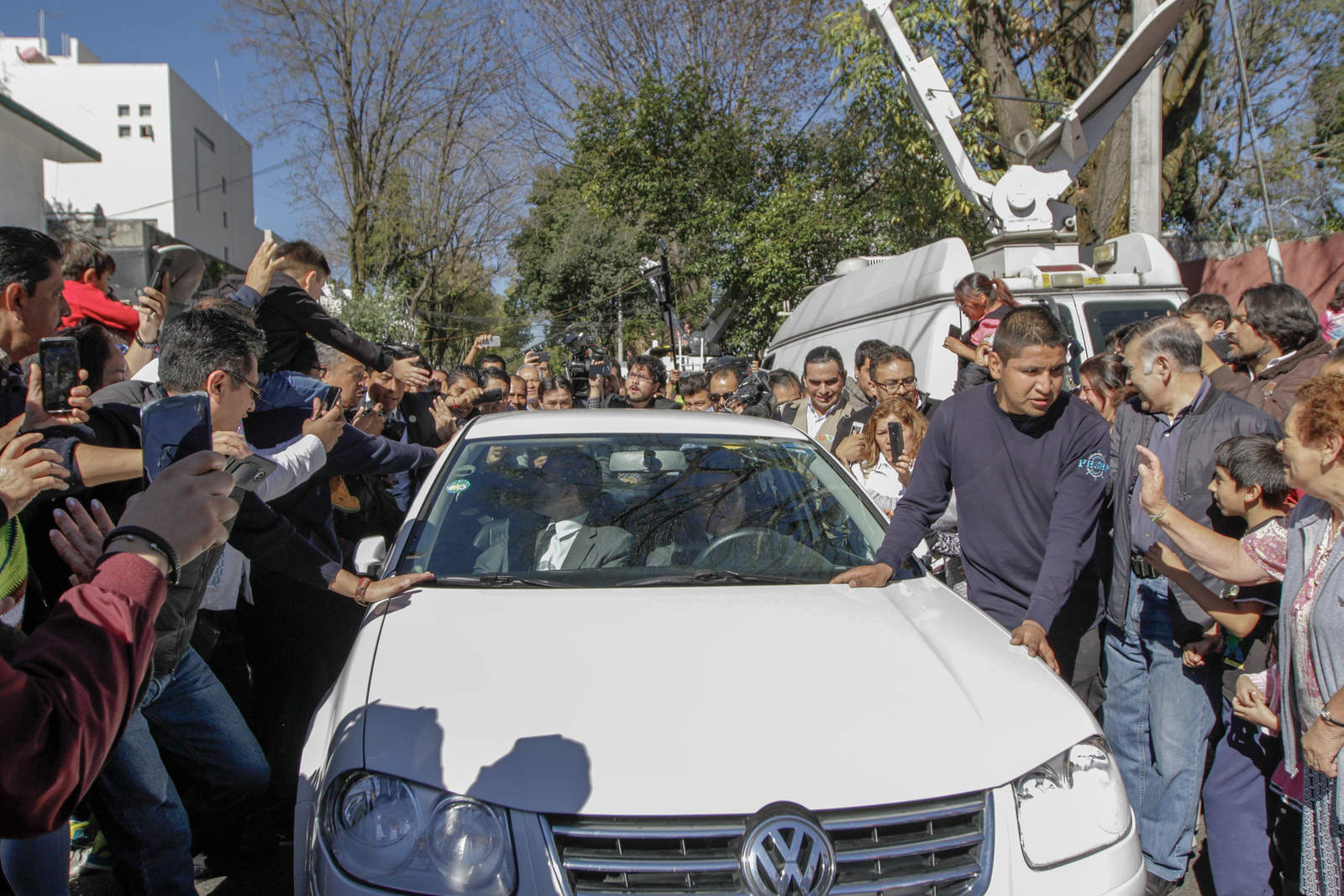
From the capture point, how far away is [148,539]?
131 cm

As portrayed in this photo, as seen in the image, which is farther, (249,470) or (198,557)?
(198,557)

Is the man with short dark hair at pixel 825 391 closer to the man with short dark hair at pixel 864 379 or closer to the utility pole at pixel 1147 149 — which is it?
the man with short dark hair at pixel 864 379

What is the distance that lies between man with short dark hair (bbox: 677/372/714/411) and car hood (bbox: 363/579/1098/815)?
17.7 feet

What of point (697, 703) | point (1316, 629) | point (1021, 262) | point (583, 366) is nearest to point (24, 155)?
point (583, 366)

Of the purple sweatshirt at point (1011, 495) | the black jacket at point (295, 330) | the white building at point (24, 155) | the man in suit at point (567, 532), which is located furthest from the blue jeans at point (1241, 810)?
the white building at point (24, 155)

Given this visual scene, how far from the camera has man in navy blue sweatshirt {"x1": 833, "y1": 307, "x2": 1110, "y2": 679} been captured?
313 centimetres

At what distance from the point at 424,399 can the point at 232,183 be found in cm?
3723

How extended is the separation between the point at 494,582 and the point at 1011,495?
173 cm

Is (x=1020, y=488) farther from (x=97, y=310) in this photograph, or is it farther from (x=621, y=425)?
(x=97, y=310)

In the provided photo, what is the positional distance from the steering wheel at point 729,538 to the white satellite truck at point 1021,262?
147 inches

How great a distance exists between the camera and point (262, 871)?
3469 millimetres

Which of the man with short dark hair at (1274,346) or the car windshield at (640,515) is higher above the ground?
the man with short dark hair at (1274,346)

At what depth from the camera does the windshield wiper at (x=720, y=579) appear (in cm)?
293

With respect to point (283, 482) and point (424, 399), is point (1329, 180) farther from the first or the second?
point (283, 482)
